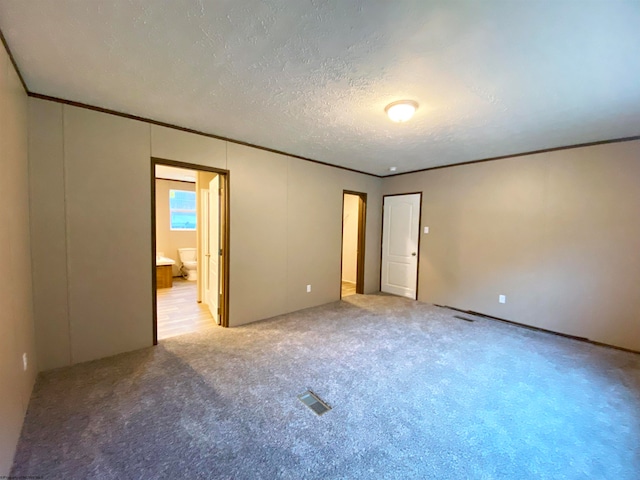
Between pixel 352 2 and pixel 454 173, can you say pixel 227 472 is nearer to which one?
pixel 352 2

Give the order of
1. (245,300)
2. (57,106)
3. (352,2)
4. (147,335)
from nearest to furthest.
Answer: (352,2)
(57,106)
(147,335)
(245,300)

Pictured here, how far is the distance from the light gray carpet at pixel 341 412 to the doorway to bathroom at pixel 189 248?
679 mm

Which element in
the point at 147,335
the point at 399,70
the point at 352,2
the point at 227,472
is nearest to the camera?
the point at 352,2

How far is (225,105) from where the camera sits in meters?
2.57

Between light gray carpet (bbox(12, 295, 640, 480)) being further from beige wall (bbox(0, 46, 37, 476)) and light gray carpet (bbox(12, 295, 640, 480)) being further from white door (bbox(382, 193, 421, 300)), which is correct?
white door (bbox(382, 193, 421, 300))

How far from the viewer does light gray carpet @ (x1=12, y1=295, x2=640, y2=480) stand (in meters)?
1.61

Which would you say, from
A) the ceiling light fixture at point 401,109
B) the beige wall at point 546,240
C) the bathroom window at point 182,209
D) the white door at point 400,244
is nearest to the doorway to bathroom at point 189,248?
the bathroom window at point 182,209

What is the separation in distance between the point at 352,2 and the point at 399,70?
71cm

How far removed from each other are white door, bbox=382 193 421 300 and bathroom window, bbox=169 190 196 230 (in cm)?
534

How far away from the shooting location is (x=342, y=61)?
73.0 inches

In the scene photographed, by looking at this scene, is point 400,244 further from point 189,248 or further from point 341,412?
point 189,248

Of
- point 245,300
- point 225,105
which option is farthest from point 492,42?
point 245,300

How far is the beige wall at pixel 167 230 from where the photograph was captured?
23.2 feet

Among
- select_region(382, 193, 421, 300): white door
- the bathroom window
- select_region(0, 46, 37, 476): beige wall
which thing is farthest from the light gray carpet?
the bathroom window
